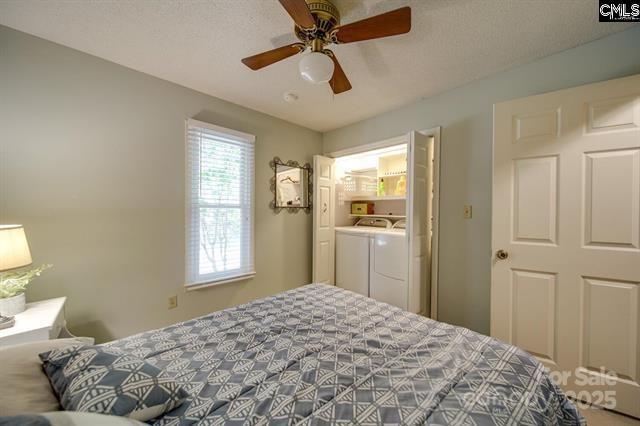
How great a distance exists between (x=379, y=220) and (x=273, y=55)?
9.41ft

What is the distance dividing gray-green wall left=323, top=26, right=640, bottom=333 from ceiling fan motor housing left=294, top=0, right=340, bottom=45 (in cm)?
159

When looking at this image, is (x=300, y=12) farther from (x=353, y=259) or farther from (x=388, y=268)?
(x=353, y=259)

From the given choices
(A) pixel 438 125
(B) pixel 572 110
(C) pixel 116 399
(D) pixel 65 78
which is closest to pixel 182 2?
(D) pixel 65 78

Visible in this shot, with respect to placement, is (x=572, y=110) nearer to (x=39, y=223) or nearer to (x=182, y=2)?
(x=182, y=2)

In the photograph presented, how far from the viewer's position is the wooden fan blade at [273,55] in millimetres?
1511

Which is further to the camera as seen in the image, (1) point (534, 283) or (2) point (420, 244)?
(2) point (420, 244)

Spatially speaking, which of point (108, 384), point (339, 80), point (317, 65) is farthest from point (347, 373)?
point (339, 80)

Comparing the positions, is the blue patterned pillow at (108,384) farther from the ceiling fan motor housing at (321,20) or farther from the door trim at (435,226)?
the door trim at (435,226)

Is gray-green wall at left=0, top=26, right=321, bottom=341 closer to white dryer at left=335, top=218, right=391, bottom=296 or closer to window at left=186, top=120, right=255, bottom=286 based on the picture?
window at left=186, top=120, right=255, bottom=286

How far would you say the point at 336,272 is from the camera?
12.0 ft

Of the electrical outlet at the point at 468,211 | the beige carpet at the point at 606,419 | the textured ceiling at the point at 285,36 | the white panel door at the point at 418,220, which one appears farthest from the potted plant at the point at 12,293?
the beige carpet at the point at 606,419

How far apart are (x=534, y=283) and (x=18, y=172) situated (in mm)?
3700

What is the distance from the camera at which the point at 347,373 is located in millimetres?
1045

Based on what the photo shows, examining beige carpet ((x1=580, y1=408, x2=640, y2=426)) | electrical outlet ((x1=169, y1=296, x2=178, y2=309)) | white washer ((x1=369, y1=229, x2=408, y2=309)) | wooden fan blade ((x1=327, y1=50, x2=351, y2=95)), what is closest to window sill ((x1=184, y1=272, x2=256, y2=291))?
electrical outlet ((x1=169, y1=296, x2=178, y2=309))
